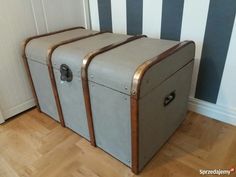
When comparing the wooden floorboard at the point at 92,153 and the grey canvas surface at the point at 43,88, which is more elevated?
the grey canvas surface at the point at 43,88

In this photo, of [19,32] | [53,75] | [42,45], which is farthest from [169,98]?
[19,32]

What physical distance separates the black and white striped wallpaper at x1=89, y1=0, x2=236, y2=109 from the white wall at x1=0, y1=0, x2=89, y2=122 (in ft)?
1.30

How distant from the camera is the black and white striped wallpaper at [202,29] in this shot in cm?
105

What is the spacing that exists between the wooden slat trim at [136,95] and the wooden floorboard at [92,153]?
0.13m

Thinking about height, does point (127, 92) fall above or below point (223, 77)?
above

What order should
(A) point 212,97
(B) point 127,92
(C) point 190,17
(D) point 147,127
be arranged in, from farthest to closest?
(A) point 212,97 < (C) point 190,17 < (D) point 147,127 < (B) point 127,92

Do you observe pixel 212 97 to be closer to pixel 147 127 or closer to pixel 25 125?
pixel 147 127

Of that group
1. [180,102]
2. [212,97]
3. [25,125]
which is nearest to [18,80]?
[25,125]

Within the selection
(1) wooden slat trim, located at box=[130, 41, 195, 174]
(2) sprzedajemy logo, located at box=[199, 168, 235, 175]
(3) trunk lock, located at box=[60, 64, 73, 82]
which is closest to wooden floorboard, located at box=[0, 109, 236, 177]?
(2) sprzedajemy logo, located at box=[199, 168, 235, 175]

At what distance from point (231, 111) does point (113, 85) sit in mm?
822

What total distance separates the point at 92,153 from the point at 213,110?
795mm

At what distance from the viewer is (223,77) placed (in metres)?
1.15

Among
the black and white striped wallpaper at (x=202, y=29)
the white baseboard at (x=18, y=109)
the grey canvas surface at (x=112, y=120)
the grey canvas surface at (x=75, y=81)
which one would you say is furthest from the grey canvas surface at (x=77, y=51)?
the white baseboard at (x=18, y=109)

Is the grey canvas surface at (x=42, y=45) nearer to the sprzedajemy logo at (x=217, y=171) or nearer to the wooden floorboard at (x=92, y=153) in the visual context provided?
the wooden floorboard at (x=92, y=153)
